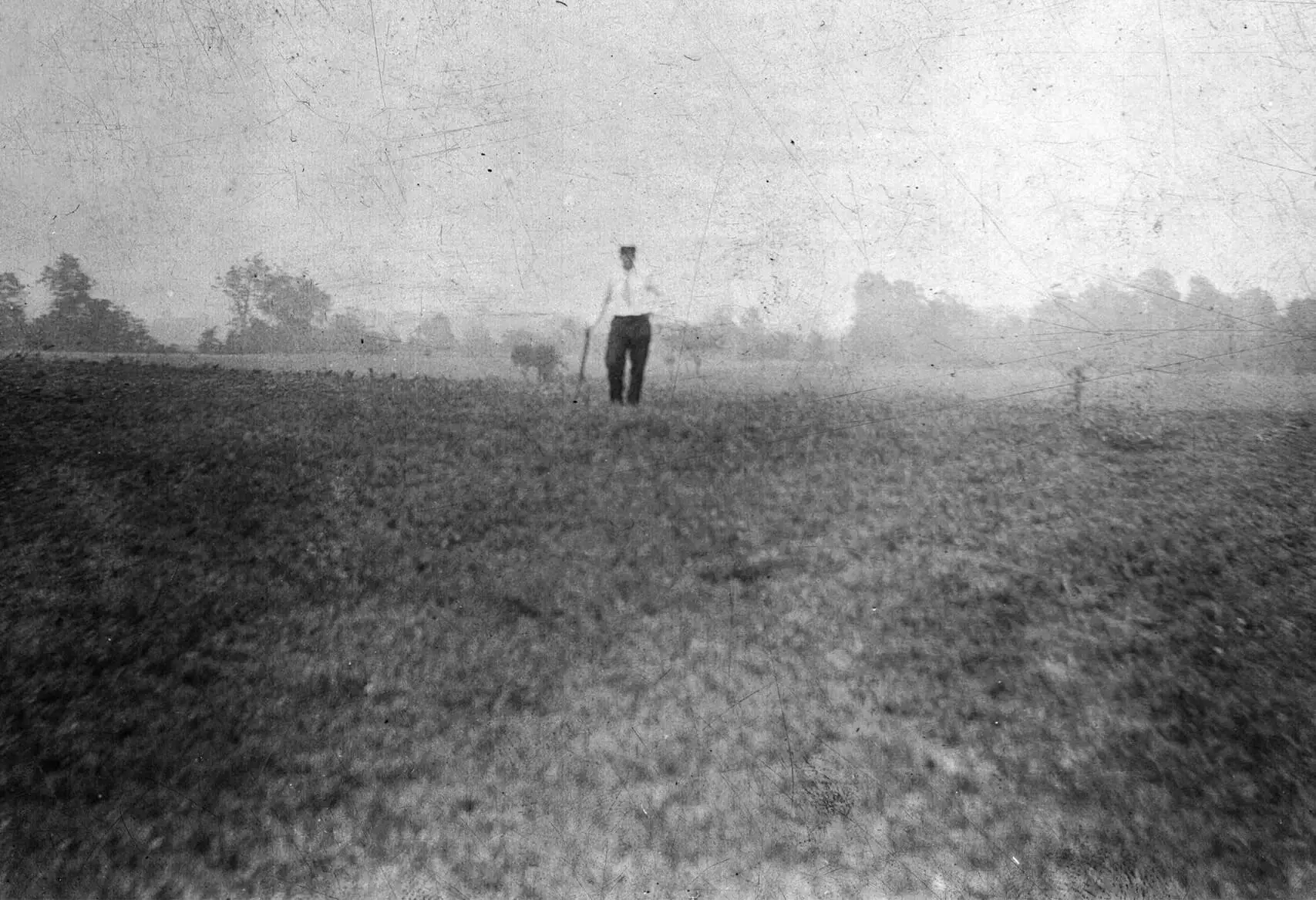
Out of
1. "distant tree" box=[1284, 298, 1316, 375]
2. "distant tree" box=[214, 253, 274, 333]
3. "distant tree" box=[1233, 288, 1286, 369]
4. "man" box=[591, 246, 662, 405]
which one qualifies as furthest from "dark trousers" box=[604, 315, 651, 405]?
"distant tree" box=[1284, 298, 1316, 375]

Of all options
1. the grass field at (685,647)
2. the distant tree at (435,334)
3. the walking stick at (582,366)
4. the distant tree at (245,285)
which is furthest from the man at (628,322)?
the distant tree at (245,285)

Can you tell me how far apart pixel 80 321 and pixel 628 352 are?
193 inches

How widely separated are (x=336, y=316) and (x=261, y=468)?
1.42 metres

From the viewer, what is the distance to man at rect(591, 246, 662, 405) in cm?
520

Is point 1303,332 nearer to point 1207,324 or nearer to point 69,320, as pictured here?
point 1207,324

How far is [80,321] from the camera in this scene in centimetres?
571

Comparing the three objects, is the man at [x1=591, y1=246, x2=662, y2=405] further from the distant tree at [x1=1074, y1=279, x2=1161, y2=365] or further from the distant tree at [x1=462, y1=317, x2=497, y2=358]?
the distant tree at [x1=1074, y1=279, x2=1161, y2=365]

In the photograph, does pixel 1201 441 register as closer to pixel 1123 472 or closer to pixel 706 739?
pixel 1123 472

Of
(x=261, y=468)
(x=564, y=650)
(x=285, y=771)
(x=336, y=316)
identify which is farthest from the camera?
(x=336, y=316)

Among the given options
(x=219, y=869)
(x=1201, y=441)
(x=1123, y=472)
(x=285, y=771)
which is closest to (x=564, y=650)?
(x=285, y=771)

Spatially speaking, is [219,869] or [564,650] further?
[564,650]

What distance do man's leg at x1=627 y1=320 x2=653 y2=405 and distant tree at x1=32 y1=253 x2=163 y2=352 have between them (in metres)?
4.30

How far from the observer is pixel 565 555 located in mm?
4410

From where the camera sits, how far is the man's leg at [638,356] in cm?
530
